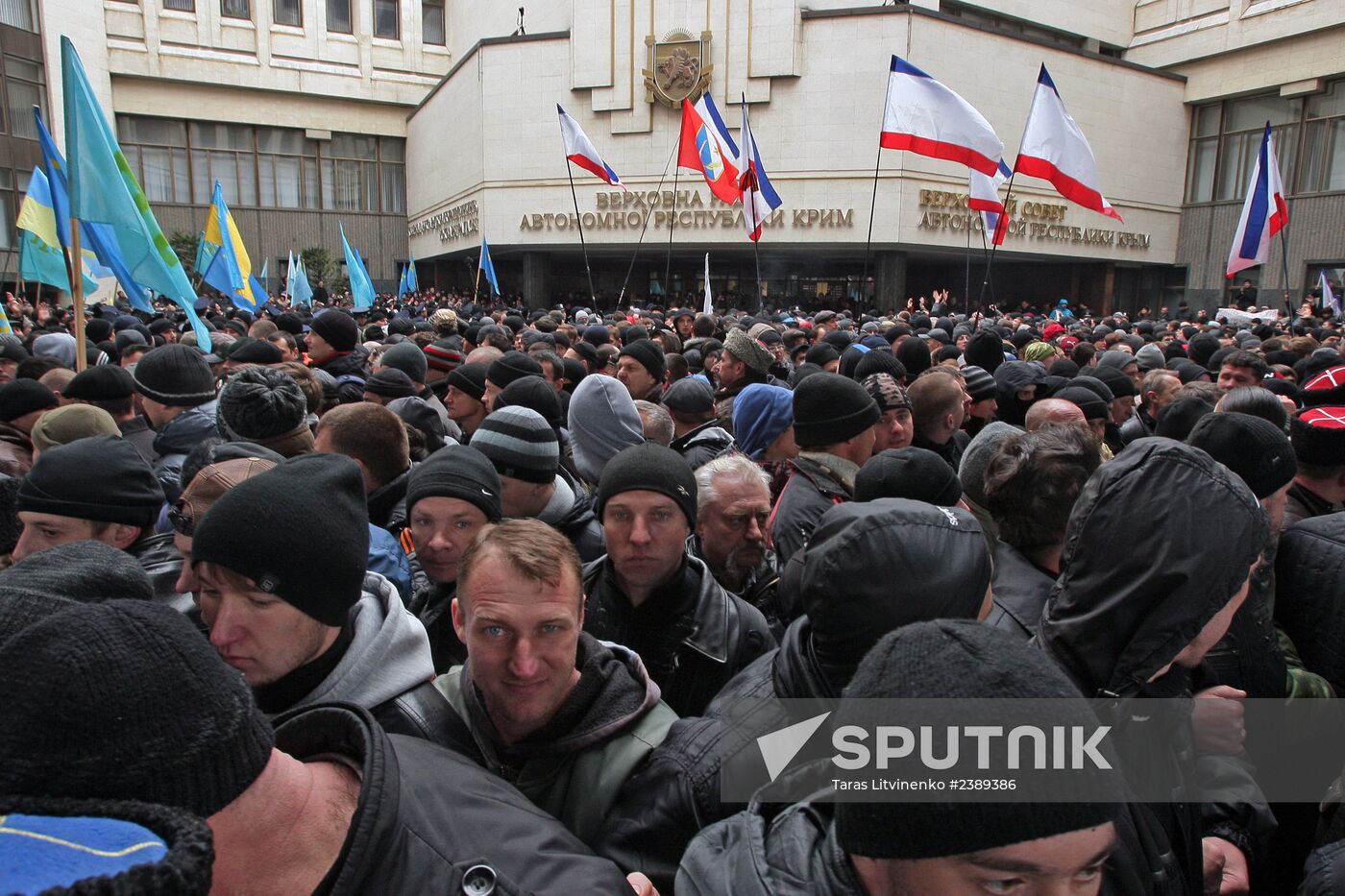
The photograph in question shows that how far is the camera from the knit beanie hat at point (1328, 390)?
4430 mm

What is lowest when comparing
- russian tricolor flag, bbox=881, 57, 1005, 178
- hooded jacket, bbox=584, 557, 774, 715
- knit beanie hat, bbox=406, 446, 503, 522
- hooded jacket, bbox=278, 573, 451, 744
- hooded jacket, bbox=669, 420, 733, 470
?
hooded jacket, bbox=584, 557, 774, 715

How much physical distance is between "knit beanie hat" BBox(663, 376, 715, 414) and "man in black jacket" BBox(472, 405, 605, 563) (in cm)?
157

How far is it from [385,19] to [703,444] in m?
39.2

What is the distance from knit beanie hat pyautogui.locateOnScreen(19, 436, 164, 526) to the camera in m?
2.63

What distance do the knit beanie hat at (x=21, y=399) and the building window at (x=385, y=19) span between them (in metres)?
37.9

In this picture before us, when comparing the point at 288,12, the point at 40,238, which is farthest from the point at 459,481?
the point at 288,12

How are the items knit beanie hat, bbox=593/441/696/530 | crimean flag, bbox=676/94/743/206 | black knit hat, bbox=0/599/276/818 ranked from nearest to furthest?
black knit hat, bbox=0/599/276/818
knit beanie hat, bbox=593/441/696/530
crimean flag, bbox=676/94/743/206

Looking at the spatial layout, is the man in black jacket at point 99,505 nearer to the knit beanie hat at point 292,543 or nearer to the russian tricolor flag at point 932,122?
the knit beanie hat at point 292,543

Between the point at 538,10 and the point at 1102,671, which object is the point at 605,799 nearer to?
the point at 1102,671

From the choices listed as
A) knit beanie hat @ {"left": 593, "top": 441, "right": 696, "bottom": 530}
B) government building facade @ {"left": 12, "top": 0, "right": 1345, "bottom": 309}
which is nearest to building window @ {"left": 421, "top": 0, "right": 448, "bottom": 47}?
government building facade @ {"left": 12, "top": 0, "right": 1345, "bottom": 309}

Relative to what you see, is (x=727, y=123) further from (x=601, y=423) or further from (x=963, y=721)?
(x=963, y=721)

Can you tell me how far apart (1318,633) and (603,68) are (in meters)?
28.7

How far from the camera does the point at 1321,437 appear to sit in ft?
9.70

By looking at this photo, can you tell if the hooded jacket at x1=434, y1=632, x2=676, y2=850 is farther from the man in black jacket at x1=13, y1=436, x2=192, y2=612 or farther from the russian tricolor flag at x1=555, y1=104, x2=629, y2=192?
the russian tricolor flag at x1=555, y1=104, x2=629, y2=192
